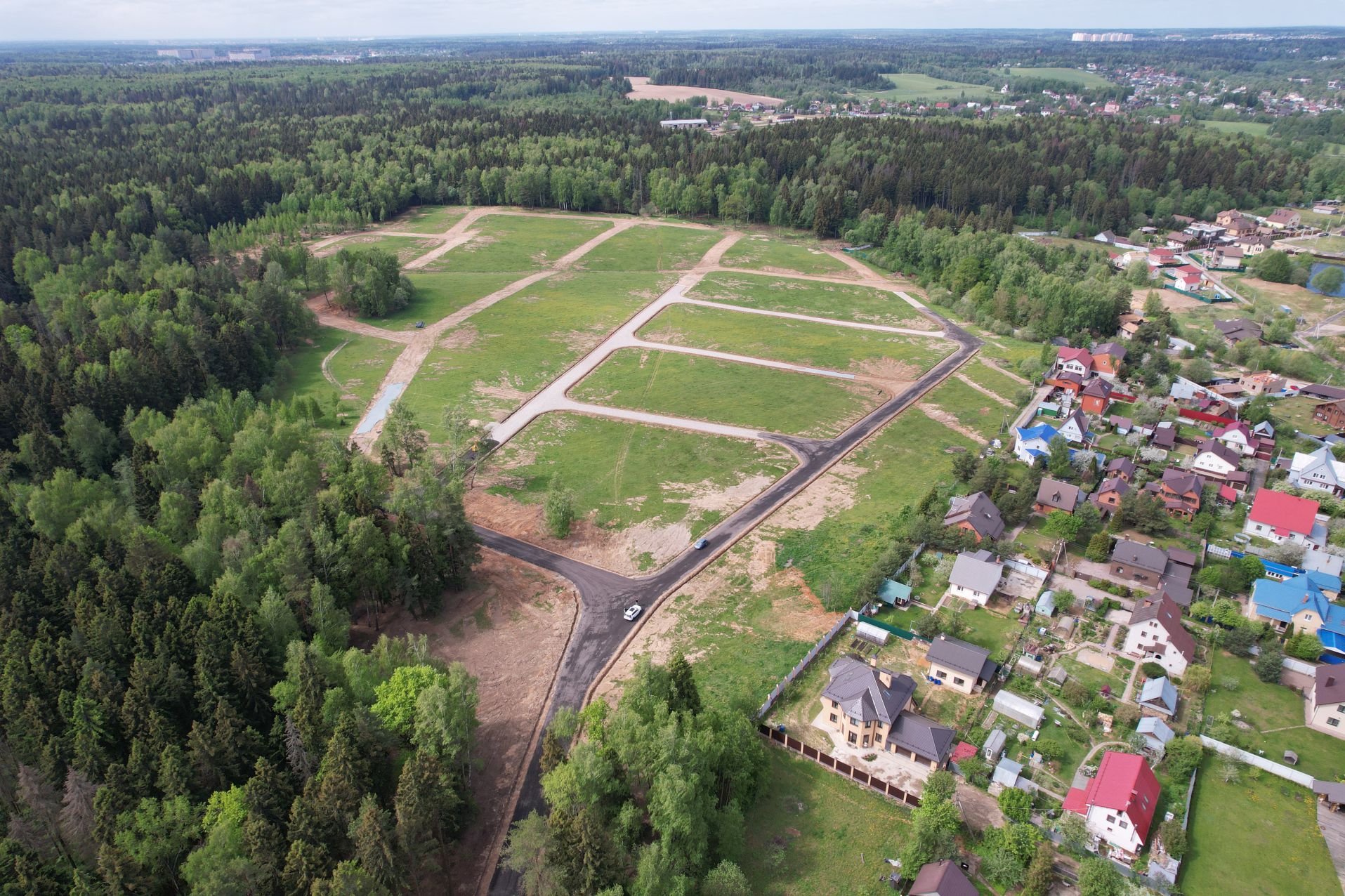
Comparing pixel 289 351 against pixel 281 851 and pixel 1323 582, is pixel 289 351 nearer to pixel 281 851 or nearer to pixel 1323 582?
pixel 281 851

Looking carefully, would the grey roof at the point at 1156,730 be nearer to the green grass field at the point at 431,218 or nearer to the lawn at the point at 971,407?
the lawn at the point at 971,407

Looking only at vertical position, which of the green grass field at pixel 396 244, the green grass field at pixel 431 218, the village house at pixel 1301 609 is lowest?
the village house at pixel 1301 609

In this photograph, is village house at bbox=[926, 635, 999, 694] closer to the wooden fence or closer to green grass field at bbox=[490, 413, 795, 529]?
the wooden fence

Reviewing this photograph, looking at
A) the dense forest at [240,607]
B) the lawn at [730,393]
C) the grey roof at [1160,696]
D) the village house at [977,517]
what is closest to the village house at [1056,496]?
the village house at [977,517]

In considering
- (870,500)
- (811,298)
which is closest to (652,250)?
(811,298)

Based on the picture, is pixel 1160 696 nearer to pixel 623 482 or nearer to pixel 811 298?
pixel 623 482

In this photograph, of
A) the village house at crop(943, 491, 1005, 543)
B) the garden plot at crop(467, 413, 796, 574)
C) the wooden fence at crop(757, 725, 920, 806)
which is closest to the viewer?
the wooden fence at crop(757, 725, 920, 806)

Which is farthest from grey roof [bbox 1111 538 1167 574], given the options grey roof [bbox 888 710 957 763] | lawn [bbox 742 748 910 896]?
lawn [bbox 742 748 910 896]
